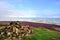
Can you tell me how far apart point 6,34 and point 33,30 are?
195cm

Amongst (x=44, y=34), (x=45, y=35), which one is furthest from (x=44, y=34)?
(x=45, y=35)

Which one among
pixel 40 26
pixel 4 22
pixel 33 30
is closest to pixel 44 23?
pixel 40 26

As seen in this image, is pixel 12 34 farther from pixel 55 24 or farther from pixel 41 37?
pixel 55 24

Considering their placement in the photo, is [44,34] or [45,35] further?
[44,34]

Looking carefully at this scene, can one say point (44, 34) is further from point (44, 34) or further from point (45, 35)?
point (45, 35)

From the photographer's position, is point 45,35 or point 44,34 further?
point 44,34

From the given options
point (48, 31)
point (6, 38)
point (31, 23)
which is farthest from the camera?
point (31, 23)

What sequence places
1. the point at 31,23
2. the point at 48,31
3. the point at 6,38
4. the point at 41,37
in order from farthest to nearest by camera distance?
the point at 31,23 → the point at 48,31 → the point at 41,37 → the point at 6,38

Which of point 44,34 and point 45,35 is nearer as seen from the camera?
point 45,35

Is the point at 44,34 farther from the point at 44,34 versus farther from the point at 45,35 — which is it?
the point at 45,35

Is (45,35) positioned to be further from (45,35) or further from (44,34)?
(44,34)

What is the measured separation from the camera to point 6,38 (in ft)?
34.9

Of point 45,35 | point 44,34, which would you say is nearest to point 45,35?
point 45,35

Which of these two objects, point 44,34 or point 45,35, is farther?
point 44,34
